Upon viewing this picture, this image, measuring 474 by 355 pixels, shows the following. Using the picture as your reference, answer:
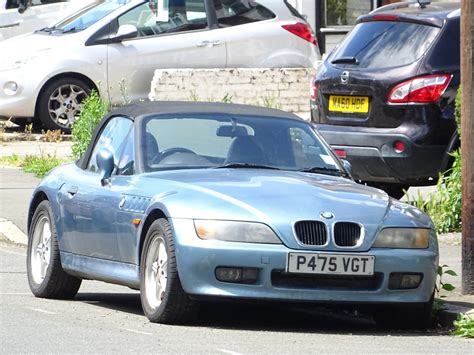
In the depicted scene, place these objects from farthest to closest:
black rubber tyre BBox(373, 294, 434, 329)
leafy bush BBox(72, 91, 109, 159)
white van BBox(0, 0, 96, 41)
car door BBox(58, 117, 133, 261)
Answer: white van BBox(0, 0, 96, 41)
leafy bush BBox(72, 91, 109, 159)
car door BBox(58, 117, 133, 261)
black rubber tyre BBox(373, 294, 434, 329)

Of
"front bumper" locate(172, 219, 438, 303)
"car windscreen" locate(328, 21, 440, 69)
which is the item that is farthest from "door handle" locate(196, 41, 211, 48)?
"front bumper" locate(172, 219, 438, 303)

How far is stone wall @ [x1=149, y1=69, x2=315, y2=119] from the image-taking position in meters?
19.5

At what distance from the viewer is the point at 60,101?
20109mm

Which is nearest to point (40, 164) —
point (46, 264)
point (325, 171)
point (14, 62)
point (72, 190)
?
point (14, 62)

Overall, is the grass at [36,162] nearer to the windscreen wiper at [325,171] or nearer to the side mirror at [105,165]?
the side mirror at [105,165]

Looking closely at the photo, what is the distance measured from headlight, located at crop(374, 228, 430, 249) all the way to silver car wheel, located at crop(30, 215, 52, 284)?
2648 millimetres

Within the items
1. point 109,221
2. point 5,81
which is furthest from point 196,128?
point 5,81

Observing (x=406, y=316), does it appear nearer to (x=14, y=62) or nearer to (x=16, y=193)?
(x=16, y=193)

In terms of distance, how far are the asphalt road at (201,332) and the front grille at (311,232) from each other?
534mm

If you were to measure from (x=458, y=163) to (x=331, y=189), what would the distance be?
160 inches

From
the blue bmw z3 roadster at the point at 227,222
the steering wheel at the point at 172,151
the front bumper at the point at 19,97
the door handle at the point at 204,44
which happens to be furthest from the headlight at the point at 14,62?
the steering wheel at the point at 172,151

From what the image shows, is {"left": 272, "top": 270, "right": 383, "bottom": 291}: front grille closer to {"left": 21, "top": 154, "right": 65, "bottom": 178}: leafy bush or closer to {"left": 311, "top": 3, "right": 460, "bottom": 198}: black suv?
{"left": 311, "top": 3, "right": 460, "bottom": 198}: black suv

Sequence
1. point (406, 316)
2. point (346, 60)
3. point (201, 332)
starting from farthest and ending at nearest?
point (346, 60) → point (406, 316) → point (201, 332)

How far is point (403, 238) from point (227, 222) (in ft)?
3.34
